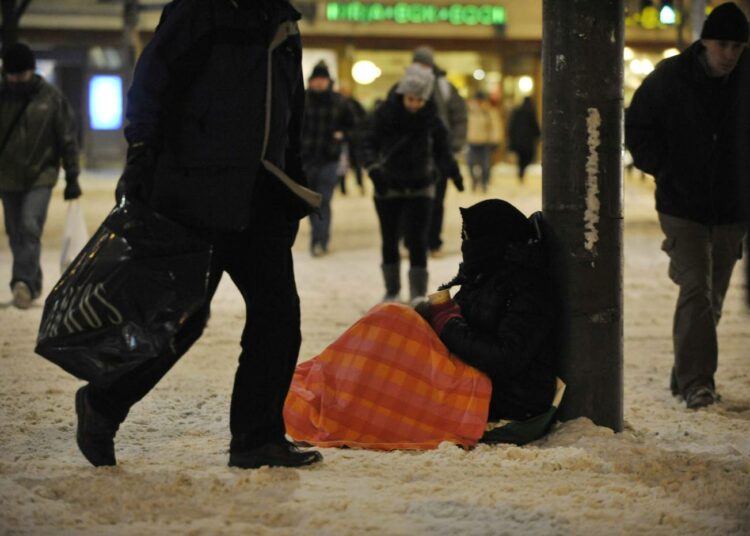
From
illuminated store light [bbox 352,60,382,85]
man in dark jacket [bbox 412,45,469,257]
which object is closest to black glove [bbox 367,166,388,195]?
man in dark jacket [bbox 412,45,469,257]

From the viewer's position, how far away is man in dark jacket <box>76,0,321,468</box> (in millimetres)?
4664

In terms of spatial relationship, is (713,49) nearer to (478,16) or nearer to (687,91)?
(687,91)

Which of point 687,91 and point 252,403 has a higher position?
point 687,91

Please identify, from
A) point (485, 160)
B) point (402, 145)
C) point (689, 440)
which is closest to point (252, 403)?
point (689, 440)

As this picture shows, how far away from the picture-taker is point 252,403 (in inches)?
195

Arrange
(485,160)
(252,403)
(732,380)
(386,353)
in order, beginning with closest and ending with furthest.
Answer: (252,403)
(386,353)
(732,380)
(485,160)

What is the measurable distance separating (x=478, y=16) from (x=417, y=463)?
30.9 meters

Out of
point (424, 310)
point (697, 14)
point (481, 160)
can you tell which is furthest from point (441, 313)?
point (481, 160)

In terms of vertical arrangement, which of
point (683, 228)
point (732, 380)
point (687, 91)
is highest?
point (687, 91)

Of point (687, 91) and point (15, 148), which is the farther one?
point (15, 148)

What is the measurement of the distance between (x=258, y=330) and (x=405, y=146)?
551cm

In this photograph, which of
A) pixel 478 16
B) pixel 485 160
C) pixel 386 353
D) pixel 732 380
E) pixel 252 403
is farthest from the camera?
pixel 478 16

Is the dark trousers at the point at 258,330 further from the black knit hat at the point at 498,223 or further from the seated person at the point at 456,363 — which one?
the black knit hat at the point at 498,223

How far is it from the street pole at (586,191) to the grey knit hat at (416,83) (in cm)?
450
